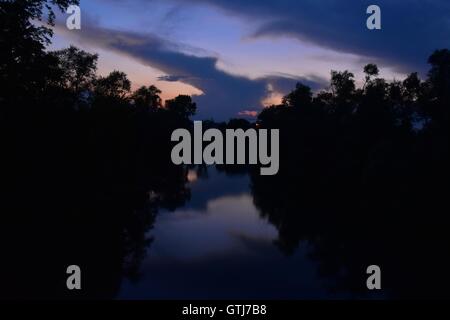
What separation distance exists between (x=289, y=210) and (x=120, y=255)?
18588 mm

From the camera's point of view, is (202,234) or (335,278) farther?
(202,234)

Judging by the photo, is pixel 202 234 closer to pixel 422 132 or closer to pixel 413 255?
pixel 413 255

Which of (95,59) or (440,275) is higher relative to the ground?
(95,59)

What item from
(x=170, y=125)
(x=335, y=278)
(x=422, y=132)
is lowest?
(x=335, y=278)

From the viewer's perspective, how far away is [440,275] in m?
18.6
